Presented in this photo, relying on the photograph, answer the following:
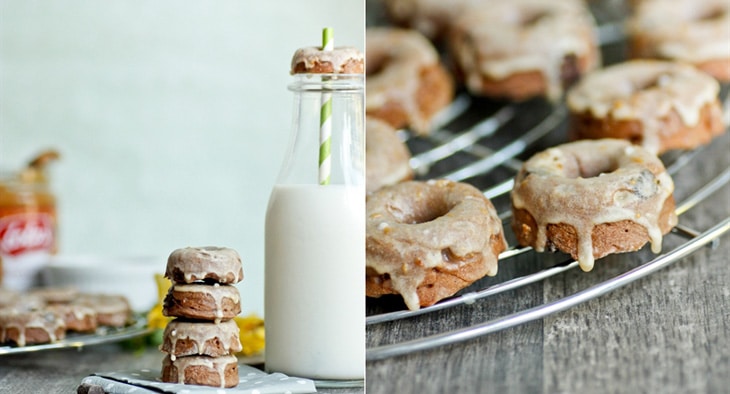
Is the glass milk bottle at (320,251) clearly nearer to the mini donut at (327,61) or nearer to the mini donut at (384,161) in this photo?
the mini donut at (327,61)

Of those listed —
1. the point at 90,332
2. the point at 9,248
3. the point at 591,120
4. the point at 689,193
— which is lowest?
the point at 90,332

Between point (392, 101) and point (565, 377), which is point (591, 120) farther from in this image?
point (565, 377)

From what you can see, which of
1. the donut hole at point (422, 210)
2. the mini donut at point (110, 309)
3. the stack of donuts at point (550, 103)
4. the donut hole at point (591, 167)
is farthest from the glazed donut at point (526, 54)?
the mini donut at point (110, 309)

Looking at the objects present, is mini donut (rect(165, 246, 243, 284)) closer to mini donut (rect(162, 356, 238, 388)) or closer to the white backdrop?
mini donut (rect(162, 356, 238, 388))

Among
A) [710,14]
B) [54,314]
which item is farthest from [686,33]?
[54,314]

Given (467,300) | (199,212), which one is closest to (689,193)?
(467,300)

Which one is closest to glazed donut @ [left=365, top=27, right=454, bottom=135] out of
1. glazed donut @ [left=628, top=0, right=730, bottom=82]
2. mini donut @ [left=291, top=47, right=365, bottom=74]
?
glazed donut @ [left=628, top=0, right=730, bottom=82]

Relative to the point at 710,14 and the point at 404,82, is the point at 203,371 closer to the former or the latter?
the point at 404,82
